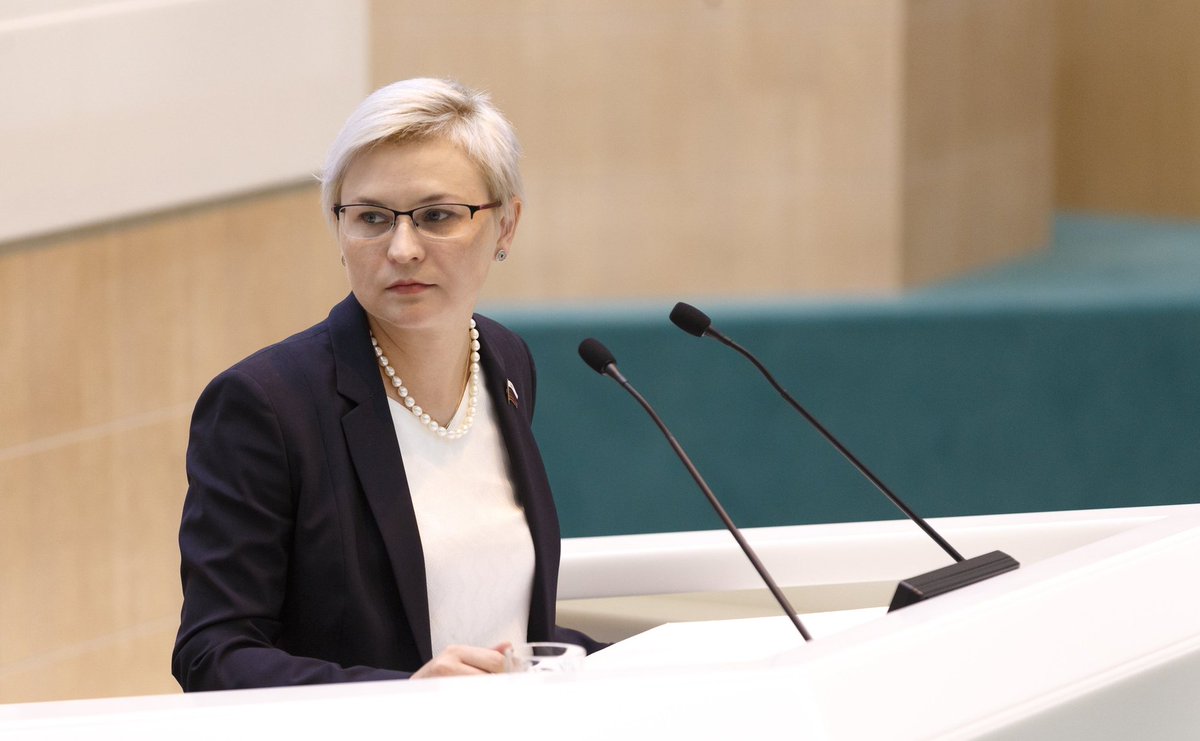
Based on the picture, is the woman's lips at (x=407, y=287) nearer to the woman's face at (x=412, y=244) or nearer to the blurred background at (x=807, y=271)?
the woman's face at (x=412, y=244)

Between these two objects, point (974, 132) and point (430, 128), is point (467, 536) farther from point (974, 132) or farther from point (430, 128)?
point (974, 132)

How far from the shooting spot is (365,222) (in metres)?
2.01

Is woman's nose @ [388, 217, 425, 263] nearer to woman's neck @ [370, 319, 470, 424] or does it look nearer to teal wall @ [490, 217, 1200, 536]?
woman's neck @ [370, 319, 470, 424]

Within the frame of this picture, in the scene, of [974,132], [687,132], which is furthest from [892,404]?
[687,132]

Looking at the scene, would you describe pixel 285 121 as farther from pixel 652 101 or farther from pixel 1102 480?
pixel 1102 480

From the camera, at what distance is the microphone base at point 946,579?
166 centimetres

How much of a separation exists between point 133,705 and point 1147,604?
924 millimetres

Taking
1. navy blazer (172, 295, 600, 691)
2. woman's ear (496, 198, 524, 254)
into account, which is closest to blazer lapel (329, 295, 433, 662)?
navy blazer (172, 295, 600, 691)

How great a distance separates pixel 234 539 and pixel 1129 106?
588 centimetres

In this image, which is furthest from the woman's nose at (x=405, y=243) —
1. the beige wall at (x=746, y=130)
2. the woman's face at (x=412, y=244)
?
the beige wall at (x=746, y=130)

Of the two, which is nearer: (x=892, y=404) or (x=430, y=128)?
(x=430, y=128)

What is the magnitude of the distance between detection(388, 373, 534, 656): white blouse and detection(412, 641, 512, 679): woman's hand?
43cm

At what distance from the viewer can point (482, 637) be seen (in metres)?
2.11

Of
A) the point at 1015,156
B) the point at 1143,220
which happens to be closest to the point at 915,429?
the point at 1015,156
